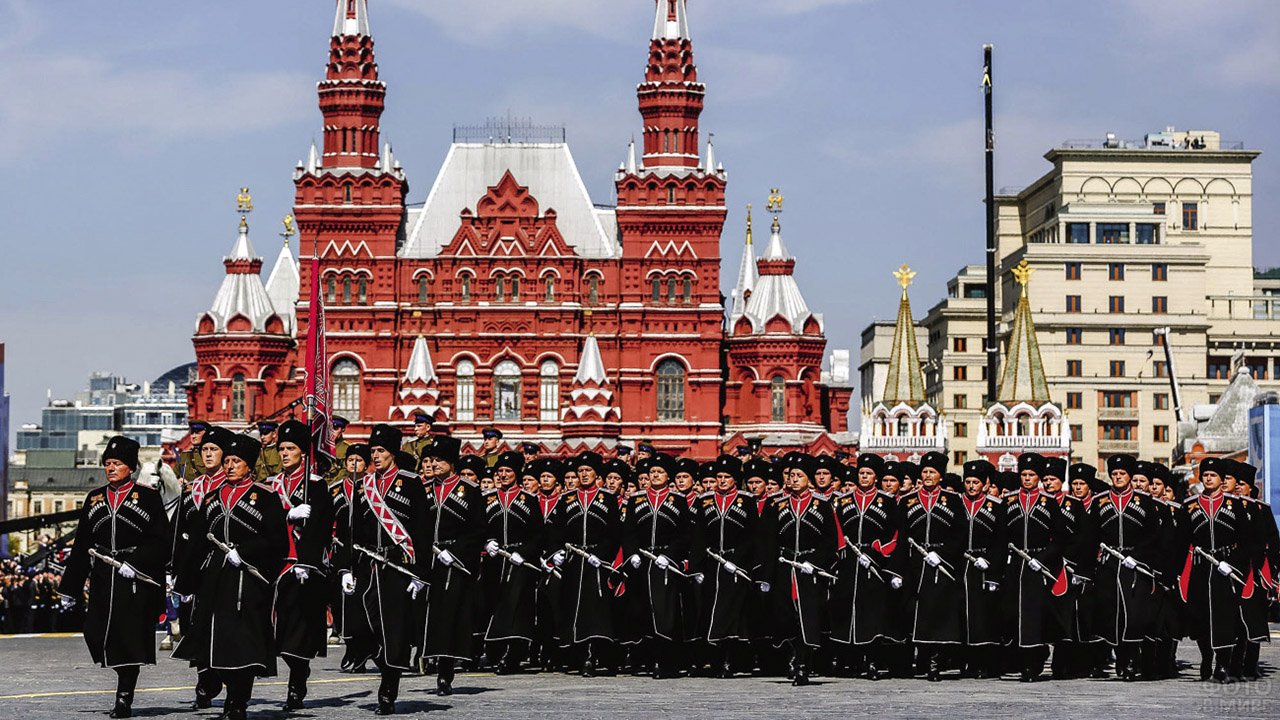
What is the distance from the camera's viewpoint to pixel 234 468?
658 inches

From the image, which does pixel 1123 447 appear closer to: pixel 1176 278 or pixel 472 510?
pixel 1176 278

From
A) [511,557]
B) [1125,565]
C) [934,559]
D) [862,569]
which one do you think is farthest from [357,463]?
[1125,565]

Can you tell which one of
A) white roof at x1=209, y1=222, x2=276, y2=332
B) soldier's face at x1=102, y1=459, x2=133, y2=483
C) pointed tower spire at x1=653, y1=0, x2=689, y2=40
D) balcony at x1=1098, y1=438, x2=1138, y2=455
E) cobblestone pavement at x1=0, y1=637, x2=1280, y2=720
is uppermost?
pointed tower spire at x1=653, y1=0, x2=689, y2=40

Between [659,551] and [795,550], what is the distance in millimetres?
1367

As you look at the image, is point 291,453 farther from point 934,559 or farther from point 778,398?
point 778,398

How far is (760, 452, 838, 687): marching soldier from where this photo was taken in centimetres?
2117

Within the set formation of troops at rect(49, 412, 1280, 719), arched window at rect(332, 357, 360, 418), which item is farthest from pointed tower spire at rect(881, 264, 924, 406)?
formation of troops at rect(49, 412, 1280, 719)

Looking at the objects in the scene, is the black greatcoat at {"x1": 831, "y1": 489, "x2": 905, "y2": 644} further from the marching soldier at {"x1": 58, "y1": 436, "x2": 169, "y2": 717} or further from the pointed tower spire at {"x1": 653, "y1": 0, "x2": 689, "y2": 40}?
the pointed tower spire at {"x1": 653, "y1": 0, "x2": 689, "y2": 40}

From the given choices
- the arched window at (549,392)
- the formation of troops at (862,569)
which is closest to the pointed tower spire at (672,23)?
the arched window at (549,392)

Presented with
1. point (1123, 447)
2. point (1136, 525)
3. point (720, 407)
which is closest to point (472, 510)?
point (1136, 525)

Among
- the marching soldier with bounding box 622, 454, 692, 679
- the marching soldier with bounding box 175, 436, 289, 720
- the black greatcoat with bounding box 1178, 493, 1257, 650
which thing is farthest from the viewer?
the marching soldier with bounding box 622, 454, 692, 679

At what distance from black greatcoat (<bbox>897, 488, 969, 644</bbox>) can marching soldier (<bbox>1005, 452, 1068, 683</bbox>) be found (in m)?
0.48

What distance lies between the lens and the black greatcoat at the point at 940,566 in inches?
844

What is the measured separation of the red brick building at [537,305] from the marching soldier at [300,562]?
5705cm
